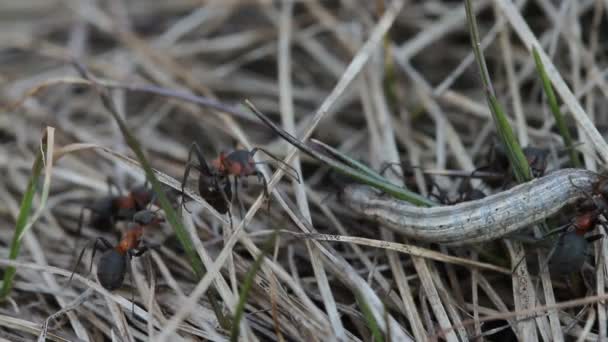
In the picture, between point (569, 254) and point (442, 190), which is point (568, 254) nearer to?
point (569, 254)

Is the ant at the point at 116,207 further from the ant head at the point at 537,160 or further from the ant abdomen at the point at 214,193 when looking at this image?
the ant head at the point at 537,160

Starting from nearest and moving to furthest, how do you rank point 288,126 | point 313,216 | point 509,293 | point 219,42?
point 509,293
point 313,216
point 288,126
point 219,42

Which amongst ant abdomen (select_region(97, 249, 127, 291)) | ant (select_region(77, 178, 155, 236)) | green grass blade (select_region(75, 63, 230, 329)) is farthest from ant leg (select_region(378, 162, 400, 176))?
ant abdomen (select_region(97, 249, 127, 291))

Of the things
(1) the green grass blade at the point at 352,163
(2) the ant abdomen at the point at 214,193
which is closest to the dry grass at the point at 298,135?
(2) the ant abdomen at the point at 214,193

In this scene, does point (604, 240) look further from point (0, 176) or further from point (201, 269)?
point (0, 176)

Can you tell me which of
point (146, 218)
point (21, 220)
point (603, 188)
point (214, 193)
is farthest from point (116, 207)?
point (603, 188)

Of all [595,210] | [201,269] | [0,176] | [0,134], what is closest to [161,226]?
Result: [201,269]

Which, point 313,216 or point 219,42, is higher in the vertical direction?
point 219,42
